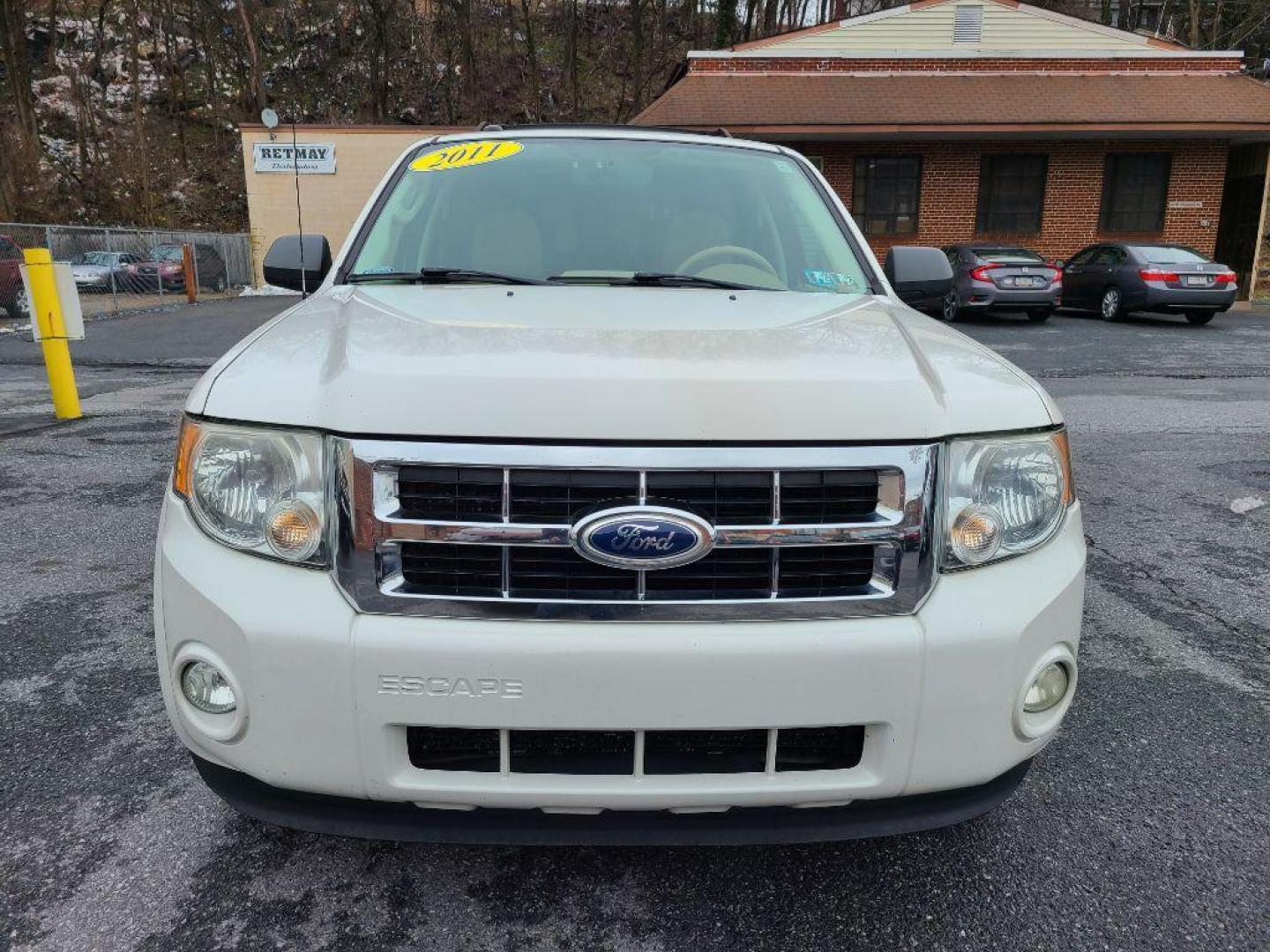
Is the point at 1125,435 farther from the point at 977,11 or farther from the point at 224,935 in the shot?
the point at 977,11

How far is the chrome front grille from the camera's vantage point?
61.7 inches

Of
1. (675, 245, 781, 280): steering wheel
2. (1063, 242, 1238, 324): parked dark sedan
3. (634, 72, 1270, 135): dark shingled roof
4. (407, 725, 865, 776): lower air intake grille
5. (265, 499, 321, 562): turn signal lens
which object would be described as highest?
(634, 72, 1270, 135): dark shingled roof

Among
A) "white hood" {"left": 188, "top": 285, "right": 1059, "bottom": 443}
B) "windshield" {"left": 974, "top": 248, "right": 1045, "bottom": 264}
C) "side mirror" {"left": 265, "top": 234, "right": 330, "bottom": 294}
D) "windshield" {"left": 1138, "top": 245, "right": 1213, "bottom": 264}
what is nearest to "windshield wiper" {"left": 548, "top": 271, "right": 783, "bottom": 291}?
"white hood" {"left": 188, "top": 285, "right": 1059, "bottom": 443}

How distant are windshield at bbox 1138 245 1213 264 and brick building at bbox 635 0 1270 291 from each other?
16.2ft

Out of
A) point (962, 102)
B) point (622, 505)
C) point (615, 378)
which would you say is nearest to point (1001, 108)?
point (962, 102)

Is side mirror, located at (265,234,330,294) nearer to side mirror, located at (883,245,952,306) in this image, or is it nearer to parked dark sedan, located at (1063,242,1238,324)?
side mirror, located at (883,245,952,306)

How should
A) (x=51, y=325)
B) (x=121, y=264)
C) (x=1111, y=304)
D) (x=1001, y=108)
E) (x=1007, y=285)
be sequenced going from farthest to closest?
1. (x=1001, y=108)
2. (x=121, y=264)
3. (x=1111, y=304)
4. (x=1007, y=285)
5. (x=51, y=325)

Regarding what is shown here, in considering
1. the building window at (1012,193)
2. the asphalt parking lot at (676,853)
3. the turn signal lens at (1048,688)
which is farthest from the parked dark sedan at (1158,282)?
the turn signal lens at (1048,688)

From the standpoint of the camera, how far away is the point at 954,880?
200cm

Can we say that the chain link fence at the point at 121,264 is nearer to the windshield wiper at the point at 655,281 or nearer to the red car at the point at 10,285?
the red car at the point at 10,285

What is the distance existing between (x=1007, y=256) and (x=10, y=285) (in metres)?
17.5

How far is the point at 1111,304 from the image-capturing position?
53.2 feet

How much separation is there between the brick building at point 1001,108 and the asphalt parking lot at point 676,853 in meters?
18.3

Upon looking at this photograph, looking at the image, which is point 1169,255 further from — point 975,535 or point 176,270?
point 176,270
